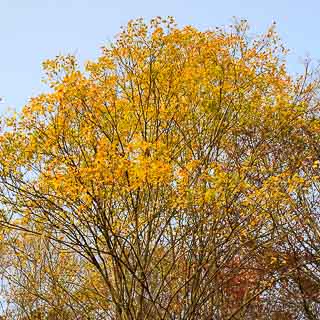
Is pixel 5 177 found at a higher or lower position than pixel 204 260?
higher

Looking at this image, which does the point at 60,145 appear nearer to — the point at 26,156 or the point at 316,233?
the point at 26,156

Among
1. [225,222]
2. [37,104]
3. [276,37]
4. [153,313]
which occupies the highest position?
[276,37]

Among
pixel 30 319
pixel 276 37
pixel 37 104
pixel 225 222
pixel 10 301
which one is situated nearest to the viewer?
pixel 37 104

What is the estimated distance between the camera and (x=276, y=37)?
927 cm

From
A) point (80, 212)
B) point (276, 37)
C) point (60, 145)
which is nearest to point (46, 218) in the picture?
point (80, 212)

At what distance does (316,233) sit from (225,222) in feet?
10.9

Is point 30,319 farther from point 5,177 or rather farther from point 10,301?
point 5,177

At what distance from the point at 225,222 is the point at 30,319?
6.24 m

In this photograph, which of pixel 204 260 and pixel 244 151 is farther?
pixel 244 151

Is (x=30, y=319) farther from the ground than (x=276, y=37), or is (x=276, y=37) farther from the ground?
(x=276, y=37)

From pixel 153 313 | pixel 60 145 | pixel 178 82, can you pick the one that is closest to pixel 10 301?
pixel 153 313

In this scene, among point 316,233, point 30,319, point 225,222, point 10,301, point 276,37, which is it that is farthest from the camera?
point 10,301

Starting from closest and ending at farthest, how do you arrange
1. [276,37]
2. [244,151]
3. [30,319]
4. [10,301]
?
1. [276,37]
2. [244,151]
3. [30,319]
4. [10,301]

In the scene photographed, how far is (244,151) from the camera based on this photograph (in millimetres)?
10133
